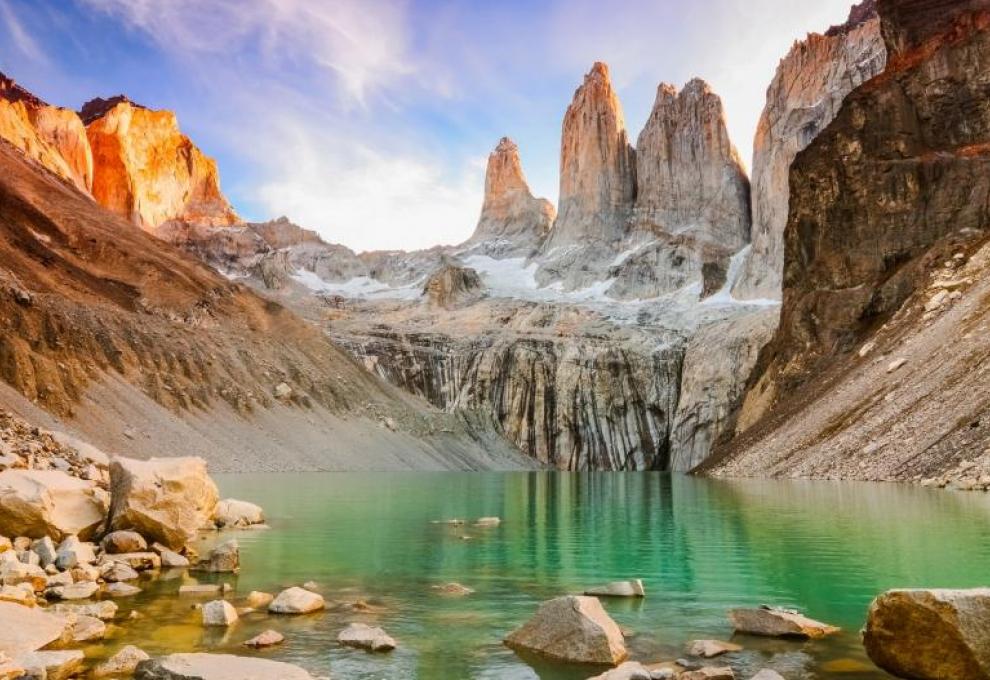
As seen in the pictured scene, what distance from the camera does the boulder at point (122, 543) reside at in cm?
1543

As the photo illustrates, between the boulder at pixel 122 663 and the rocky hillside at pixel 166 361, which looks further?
the rocky hillside at pixel 166 361

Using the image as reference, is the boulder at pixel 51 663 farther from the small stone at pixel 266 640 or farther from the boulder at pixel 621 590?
the boulder at pixel 621 590

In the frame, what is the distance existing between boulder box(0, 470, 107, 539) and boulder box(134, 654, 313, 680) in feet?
27.5

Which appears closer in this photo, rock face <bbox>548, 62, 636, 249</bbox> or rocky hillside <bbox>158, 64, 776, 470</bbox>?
rocky hillside <bbox>158, 64, 776, 470</bbox>

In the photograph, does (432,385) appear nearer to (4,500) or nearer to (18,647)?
(4,500)

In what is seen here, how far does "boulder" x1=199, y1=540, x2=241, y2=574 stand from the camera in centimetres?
1494

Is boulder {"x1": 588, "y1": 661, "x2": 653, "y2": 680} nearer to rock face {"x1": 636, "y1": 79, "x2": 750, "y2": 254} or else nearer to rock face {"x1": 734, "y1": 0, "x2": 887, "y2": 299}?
rock face {"x1": 734, "y1": 0, "x2": 887, "y2": 299}

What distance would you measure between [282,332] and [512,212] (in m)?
111

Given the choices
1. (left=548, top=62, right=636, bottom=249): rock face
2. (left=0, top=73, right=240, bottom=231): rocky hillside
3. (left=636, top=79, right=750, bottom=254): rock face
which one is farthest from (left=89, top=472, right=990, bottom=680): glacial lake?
(left=548, top=62, right=636, bottom=249): rock face

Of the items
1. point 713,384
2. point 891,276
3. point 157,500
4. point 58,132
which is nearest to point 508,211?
point 58,132

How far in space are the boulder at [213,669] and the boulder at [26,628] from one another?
4.32ft

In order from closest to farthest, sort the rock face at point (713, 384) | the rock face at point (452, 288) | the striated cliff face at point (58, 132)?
the rock face at point (713, 384) → the striated cliff face at point (58, 132) → the rock face at point (452, 288)

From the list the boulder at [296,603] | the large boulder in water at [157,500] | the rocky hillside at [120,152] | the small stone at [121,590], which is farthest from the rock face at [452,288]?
the boulder at [296,603]

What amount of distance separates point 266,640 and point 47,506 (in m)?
8.08
